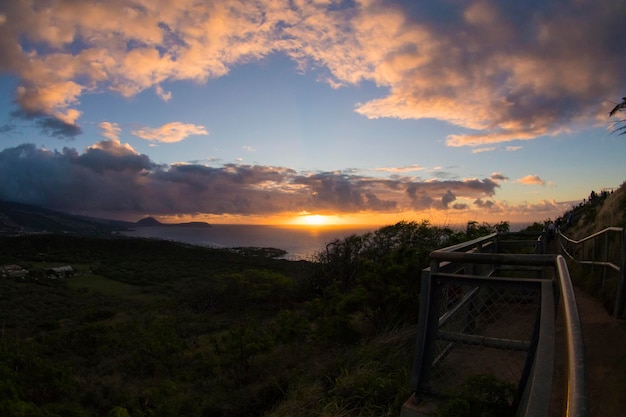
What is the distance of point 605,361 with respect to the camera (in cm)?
404

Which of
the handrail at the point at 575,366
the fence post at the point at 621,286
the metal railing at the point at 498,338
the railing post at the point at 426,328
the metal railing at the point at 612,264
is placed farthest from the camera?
the metal railing at the point at 612,264

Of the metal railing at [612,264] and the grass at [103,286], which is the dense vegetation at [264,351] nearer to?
the metal railing at [612,264]

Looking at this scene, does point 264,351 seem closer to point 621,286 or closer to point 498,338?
point 498,338

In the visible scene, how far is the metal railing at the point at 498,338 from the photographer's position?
1222 millimetres

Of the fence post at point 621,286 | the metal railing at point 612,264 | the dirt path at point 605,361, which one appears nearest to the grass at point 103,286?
the metal railing at point 612,264

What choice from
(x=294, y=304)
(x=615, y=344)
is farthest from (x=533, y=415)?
(x=294, y=304)

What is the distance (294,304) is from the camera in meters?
16.0

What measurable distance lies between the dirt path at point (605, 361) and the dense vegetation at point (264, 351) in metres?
1.75

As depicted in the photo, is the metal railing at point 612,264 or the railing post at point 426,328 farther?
the metal railing at point 612,264

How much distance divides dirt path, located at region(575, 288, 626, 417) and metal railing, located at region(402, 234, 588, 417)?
1.15 ft

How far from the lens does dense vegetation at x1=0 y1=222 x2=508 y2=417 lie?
563cm

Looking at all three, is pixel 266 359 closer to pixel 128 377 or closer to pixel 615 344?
pixel 128 377

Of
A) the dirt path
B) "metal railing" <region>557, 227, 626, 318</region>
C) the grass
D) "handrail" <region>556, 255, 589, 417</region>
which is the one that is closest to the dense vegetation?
the dirt path

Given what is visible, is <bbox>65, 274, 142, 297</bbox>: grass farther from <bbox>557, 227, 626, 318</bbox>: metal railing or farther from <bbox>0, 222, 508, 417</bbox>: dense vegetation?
<bbox>557, 227, 626, 318</bbox>: metal railing
